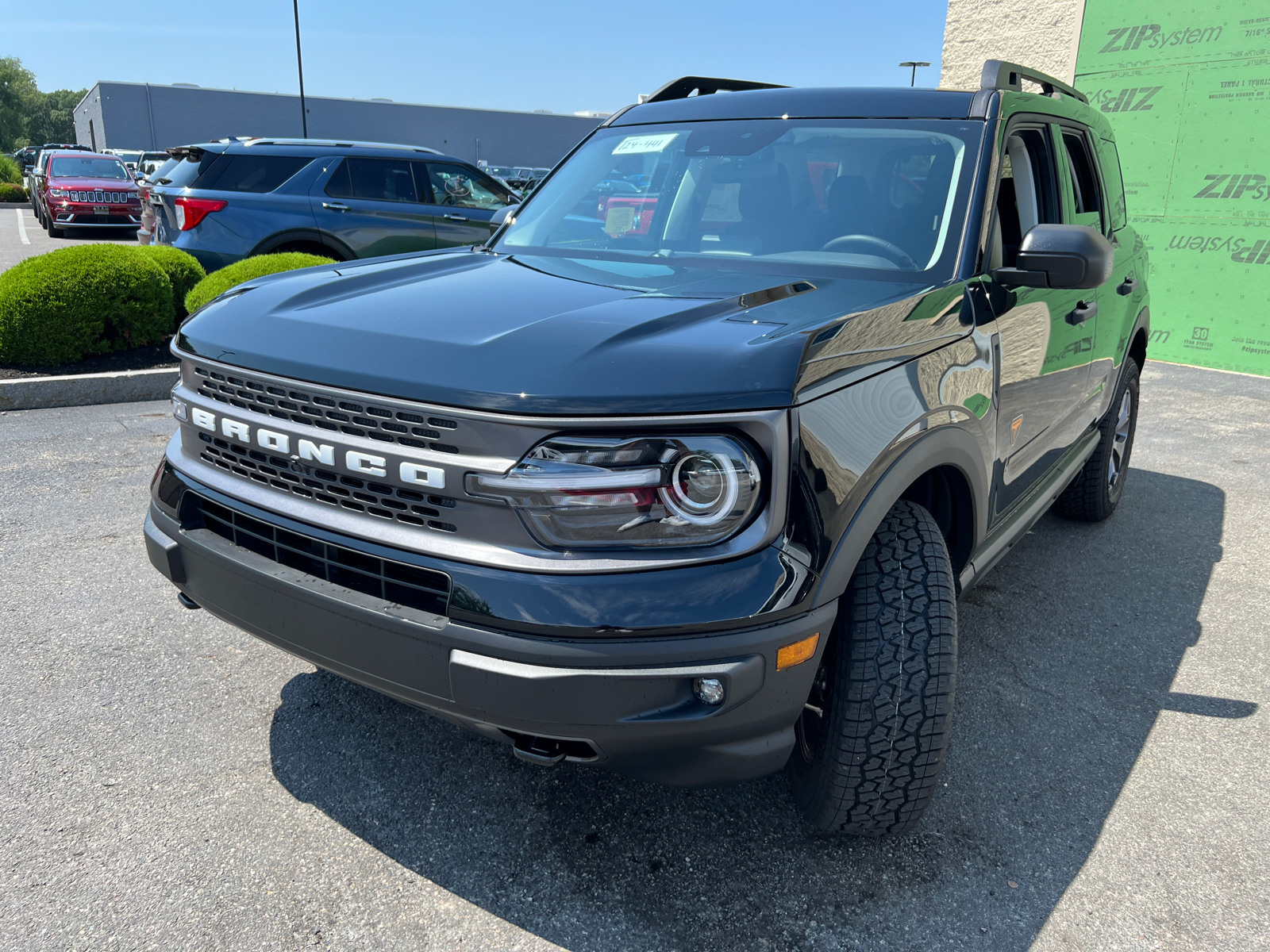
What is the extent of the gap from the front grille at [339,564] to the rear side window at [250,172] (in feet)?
21.9

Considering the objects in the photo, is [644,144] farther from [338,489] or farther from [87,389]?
[87,389]

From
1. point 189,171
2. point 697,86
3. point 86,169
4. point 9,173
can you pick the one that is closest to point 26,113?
point 9,173

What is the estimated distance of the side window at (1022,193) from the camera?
9.44 feet

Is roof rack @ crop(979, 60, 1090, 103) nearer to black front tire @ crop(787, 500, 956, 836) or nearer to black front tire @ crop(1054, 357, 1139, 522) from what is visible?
black front tire @ crop(787, 500, 956, 836)

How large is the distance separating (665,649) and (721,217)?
5.73 ft

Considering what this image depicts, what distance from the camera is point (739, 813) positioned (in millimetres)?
2424

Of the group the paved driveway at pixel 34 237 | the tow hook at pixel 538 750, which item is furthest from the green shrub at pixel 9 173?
the tow hook at pixel 538 750

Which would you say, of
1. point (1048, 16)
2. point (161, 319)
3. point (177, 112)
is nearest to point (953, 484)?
point (161, 319)

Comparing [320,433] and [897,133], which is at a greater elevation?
[897,133]

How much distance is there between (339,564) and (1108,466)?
3979 mm

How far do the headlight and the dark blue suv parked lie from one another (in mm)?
6397

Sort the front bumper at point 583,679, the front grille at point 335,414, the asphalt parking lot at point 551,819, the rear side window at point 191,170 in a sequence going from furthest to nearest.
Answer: the rear side window at point 191,170, the asphalt parking lot at point 551,819, the front grille at point 335,414, the front bumper at point 583,679

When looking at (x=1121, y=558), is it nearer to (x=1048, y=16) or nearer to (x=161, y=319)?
(x=161, y=319)

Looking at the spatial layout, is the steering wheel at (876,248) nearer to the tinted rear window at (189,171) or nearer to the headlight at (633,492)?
the headlight at (633,492)
